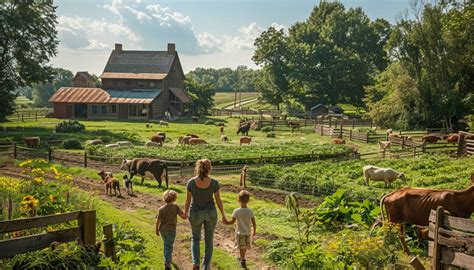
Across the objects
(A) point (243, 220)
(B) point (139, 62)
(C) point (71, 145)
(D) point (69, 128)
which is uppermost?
(B) point (139, 62)

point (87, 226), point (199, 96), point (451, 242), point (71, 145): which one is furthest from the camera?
point (199, 96)

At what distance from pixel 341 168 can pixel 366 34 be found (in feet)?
199

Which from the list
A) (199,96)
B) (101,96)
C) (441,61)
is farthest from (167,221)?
(199,96)

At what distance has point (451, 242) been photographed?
7410 millimetres

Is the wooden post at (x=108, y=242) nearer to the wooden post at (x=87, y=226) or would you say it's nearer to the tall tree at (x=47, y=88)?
the wooden post at (x=87, y=226)

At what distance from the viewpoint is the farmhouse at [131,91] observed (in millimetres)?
60094

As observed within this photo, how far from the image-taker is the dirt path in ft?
32.4

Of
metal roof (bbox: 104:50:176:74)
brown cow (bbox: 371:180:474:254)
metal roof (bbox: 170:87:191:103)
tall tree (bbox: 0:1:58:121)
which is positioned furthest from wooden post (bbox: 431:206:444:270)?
metal roof (bbox: 104:50:176:74)

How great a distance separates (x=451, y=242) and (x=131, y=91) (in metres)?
61.2

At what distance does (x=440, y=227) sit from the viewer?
771 centimetres

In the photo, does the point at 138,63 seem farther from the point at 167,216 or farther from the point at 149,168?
the point at 167,216

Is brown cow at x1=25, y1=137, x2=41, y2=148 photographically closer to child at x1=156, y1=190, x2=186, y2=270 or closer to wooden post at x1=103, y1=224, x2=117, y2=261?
child at x1=156, y1=190, x2=186, y2=270

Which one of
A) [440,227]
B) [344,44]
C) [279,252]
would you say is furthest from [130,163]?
[344,44]

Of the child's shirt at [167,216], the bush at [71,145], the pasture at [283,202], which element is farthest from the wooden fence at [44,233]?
the bush at [71,145]
